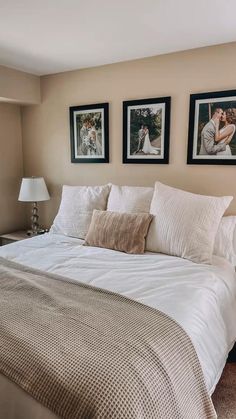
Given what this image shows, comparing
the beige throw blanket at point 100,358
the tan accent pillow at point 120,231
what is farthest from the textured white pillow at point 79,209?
the beige throw blanket at point 100,358

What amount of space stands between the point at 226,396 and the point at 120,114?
2.40 m

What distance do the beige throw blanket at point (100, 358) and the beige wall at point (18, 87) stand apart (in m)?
2.25

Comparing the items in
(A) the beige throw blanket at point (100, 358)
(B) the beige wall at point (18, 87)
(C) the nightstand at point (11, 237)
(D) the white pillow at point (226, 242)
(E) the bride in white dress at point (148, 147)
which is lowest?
(C) the nightstand at point (11, 237)

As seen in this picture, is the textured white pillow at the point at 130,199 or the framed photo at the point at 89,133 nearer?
the textured white pillow at the point at 130,199

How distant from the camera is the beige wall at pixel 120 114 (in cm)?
238

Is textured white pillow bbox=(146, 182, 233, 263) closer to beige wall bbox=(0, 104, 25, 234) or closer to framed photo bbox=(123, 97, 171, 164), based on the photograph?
framed photo bbox=(123, 97, 171, 164)

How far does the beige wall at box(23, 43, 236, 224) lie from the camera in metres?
2.38

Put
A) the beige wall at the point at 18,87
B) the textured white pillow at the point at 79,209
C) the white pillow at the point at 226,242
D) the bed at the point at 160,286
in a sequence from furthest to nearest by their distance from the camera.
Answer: the beige wall at the point at 18,87 < the textured white pillow at the point at 79,209 < the white pillow at the point at 226,242 < the bed at the point at 160,286

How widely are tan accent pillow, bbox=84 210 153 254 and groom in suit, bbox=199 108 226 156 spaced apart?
763mm

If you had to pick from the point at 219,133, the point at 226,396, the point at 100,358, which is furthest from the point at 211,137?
the point at 100,358

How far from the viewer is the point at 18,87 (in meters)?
3.03

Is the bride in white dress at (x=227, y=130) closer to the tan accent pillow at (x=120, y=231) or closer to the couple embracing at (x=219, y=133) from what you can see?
the couple embracing at (x=219, y=133)

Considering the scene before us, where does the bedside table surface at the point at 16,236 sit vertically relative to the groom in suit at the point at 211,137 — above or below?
below

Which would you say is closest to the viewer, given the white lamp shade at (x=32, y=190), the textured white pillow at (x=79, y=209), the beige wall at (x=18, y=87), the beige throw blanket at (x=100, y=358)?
the beige throw blanket at (x=100, y=358)
